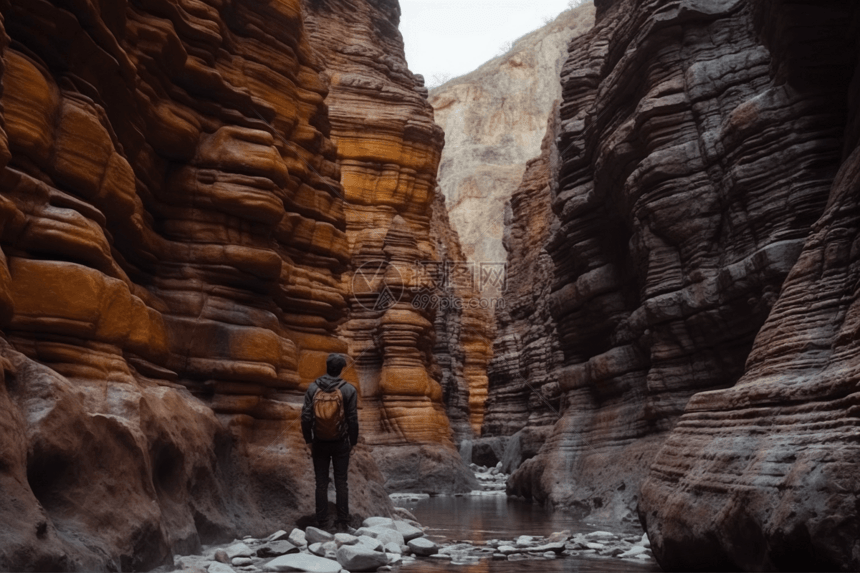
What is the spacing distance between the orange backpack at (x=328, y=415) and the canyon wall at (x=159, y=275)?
996mm

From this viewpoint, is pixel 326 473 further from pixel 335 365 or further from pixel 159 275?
pixel 159 275

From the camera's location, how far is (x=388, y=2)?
88.4 feet

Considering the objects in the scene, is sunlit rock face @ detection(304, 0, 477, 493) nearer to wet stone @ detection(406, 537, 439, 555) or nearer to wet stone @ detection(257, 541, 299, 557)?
wet stone @ detection(406, 537, 439, 555)

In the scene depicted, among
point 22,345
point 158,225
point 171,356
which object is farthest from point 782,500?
point 158,225

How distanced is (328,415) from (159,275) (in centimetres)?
261

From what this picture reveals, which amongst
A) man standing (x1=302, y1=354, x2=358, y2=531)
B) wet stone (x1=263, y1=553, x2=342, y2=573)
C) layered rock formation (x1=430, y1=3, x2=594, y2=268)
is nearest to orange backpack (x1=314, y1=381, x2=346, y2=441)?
man standing (x1=302, y1=354, x2=358, y2=531)

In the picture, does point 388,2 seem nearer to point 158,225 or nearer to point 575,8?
point 158,225

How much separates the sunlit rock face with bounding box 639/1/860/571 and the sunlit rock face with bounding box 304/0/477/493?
1468cm

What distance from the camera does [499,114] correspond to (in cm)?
8525

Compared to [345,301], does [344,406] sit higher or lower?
lower

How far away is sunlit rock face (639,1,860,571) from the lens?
4438 mm

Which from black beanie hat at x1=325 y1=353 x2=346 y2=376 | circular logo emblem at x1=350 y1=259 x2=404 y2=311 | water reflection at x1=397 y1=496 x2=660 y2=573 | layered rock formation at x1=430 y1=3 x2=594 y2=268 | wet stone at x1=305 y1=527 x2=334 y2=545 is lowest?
water reflection at x1=397 y1=496 x2=660 y2=573

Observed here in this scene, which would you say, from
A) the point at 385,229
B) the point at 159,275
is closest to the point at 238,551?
the point at 159,275

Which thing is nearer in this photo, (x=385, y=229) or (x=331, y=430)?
(x=331, y=430)
